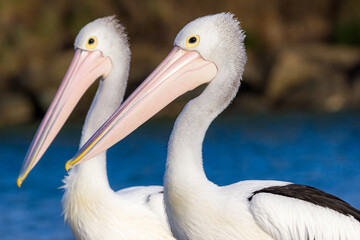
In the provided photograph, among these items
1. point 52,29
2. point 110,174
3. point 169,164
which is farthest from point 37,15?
point 169,164

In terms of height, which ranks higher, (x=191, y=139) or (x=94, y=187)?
(x=94, y=187)

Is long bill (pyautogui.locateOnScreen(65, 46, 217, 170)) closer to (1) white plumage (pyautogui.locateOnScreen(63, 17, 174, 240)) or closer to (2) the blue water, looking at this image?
(1) white plumage (pyautogui.locateOnScreen(63, 17, 174, 240))

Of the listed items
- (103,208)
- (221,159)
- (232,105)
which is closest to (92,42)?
(103,208)

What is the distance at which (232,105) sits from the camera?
55.9 feet

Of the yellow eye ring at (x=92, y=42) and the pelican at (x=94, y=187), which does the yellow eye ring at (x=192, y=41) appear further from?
the yellow eye ring at (x=92, y=42)

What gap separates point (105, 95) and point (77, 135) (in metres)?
9.65

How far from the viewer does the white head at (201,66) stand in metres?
3.55

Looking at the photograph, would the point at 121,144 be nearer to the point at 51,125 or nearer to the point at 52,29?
the point at 52,29

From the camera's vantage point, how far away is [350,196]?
9.02 metres

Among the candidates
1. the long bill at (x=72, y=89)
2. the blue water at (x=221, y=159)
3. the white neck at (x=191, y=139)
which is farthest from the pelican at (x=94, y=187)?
the blue water at (x=221, y=159)

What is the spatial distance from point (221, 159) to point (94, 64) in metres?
7.48

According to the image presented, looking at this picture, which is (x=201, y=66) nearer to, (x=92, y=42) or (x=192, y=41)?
(x=192, y=41)

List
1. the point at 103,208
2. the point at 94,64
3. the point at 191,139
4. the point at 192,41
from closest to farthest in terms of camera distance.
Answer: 1. the point at 191,139
2. the point at 192,41
3. the point at 103,208
4. the point at 94,64

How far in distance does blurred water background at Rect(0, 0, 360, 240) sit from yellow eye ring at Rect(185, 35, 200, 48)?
4.79 m
